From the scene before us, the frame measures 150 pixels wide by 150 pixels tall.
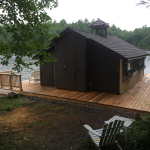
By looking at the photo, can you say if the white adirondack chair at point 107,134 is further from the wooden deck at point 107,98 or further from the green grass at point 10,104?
the green grass at point 10,104

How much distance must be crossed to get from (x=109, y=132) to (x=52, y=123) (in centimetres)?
239

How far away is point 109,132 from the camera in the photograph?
3264 mm

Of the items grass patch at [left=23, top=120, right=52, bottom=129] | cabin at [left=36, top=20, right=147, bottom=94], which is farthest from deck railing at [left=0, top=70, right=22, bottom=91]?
grass patch at [left=23, top=120, right=52, bottom=129]

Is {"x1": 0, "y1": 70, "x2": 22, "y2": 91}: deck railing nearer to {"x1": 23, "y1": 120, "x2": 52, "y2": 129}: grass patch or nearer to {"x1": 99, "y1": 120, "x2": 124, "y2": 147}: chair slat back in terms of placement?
{"x1": 23, "y1": 120, "x2": 52, "y2": 129}: grass patch

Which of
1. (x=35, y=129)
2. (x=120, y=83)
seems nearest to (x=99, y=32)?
(x=120, y=83)

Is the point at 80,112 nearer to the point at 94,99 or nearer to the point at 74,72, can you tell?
the point at 94,99

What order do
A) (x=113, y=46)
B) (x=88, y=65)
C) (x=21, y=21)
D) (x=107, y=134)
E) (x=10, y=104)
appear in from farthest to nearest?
(x=113, y=46), (x=88, y=65), (x=10, y=104), (x=21, y=21), (x=107, y=134)

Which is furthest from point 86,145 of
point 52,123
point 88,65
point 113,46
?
point 113,46

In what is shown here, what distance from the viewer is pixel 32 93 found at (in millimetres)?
8414

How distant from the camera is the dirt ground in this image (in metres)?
4.02

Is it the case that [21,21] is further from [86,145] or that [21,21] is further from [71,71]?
[71,71]

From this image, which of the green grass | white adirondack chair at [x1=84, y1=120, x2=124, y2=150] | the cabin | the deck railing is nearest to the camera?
white adirondack chair at [x1=84, y1=120, x2=124, y2=150]

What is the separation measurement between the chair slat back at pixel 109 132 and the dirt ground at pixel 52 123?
829 mm

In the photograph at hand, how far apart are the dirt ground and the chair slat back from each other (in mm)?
829
